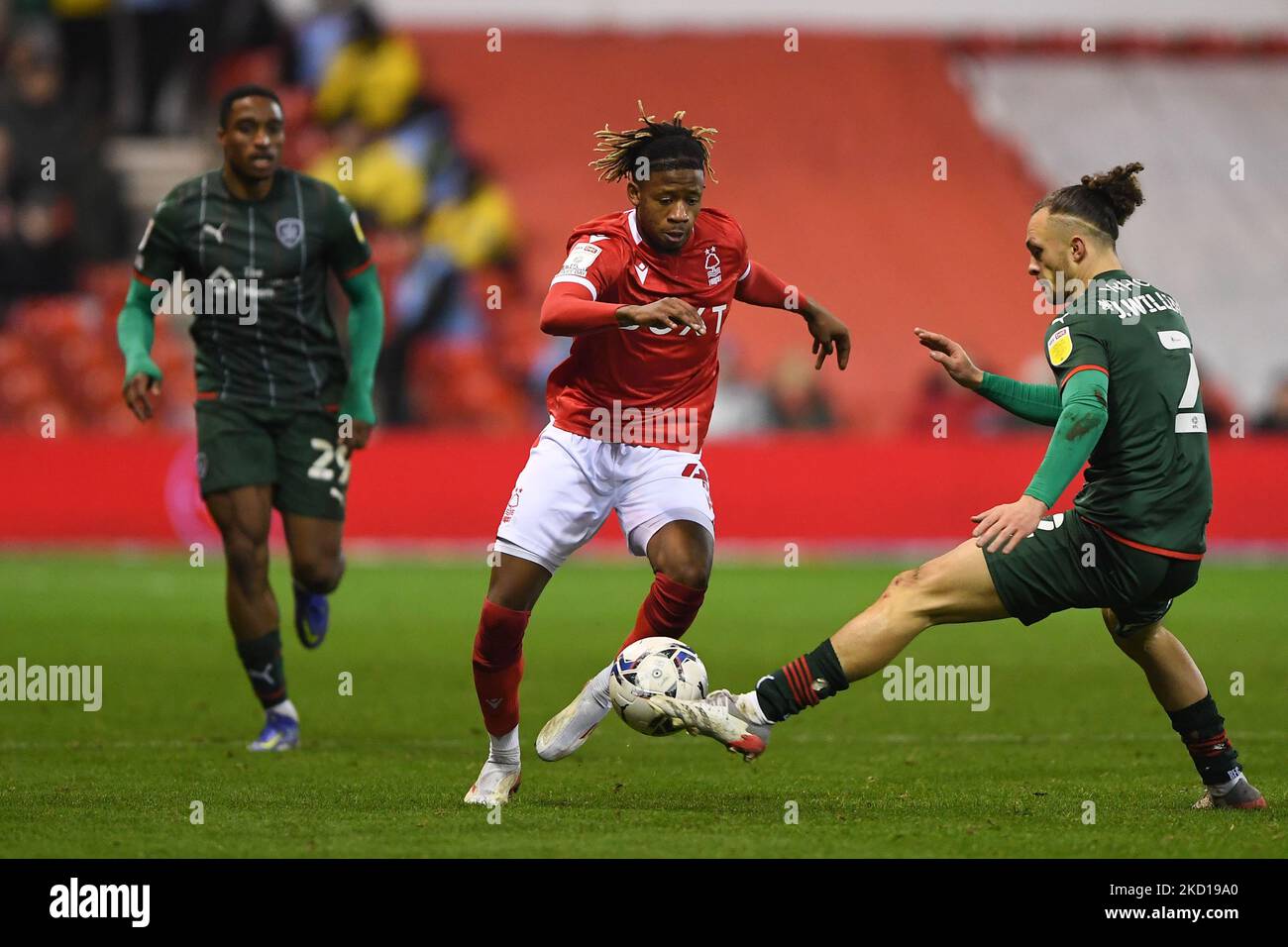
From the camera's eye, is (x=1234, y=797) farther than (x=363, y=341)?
No

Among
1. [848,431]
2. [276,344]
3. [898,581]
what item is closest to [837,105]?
[848,431]

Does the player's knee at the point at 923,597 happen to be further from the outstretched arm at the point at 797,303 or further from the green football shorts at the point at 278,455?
the green football shorts at the point at 278,455

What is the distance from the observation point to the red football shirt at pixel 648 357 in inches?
265

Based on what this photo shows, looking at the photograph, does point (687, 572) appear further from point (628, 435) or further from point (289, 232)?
point (289, 232)

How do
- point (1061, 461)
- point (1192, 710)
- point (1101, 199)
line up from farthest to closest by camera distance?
point (1192, 710) → point (1101, 199) → point (1061, 461)

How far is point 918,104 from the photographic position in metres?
29.4

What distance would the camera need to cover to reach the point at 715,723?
5.75m

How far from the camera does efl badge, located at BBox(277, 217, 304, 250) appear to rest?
26.7 feet

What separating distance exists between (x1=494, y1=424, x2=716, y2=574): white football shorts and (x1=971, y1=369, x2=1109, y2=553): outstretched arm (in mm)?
1331

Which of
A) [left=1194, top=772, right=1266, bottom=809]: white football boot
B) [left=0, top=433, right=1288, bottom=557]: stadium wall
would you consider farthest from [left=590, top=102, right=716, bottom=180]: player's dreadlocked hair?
[left=0, top=433, right=1288, bottom=557]: stadium wall

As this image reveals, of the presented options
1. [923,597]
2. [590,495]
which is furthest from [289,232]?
[923,597]

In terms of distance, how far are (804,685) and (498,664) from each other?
1.27m

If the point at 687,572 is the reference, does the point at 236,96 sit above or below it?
above

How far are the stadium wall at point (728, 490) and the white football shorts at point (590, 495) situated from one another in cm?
1253
